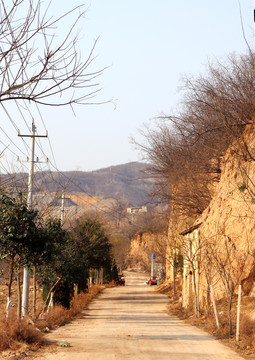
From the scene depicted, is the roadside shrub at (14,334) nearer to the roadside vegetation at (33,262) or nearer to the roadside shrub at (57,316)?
the roadside vegetation at (33,262)

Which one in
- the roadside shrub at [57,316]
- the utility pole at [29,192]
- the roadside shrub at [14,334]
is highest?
the utility pole at [29,192]

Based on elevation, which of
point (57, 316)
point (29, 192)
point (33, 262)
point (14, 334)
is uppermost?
point (29, 192)

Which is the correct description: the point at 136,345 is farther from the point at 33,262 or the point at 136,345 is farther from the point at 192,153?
the point at 192,153

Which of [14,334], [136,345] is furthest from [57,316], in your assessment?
[136,345]

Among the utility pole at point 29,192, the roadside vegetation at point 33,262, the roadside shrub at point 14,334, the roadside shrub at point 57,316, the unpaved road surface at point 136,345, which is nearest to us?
the unpaved road surface at point 136,345

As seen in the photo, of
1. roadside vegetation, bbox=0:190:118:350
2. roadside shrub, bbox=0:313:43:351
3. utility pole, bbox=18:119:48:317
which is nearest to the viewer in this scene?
→ roadside shrub, bbox=0:313:43:351

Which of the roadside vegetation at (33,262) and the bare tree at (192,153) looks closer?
the roadside vegetation at (33,262)

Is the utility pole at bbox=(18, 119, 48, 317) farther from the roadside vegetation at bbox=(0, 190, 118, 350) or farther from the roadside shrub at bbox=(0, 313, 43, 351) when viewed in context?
the roadside shrub at bbox=(0, 313, 43, 351)

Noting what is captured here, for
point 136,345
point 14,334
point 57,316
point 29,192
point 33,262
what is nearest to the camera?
point 14,334

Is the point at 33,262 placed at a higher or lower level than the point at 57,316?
higher

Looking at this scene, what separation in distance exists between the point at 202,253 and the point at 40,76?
19.0 meters

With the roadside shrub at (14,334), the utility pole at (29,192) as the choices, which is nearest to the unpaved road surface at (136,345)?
the roadside shrub at (14,334)

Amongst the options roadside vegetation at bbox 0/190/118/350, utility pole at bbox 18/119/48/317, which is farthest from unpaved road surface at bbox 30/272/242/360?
utility pole at bbox 18/119/48/317

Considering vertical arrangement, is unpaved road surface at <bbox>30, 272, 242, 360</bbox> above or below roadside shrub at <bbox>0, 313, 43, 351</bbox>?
below
